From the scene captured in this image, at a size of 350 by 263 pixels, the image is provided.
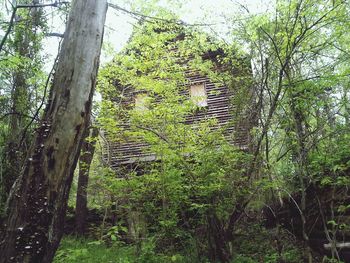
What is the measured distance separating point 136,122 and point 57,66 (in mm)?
4116

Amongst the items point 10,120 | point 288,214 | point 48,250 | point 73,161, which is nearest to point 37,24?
point 10,120

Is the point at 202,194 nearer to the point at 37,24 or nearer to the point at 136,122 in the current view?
the point at 136,122

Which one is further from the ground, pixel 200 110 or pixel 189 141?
pixel 200 110

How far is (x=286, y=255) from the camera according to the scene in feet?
20.0

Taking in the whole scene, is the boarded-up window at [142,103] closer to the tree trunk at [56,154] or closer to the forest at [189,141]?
the forest at [189,141]

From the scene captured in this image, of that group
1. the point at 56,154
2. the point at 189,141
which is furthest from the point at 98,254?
the point at 56,154

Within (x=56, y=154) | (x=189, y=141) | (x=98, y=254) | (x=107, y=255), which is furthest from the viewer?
(x=98, y=254)

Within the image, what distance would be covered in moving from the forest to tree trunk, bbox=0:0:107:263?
0.01m

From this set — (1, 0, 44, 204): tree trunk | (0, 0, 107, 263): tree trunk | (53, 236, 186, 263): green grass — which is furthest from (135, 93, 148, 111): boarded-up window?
(0, 0, 107, 263): tree trunk

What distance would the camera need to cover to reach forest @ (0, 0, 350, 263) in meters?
2.52

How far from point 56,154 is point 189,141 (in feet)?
12.9

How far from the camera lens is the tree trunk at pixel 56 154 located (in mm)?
2246

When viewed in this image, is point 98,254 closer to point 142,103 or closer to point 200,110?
point 142,103

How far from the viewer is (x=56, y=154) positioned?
243 cm
